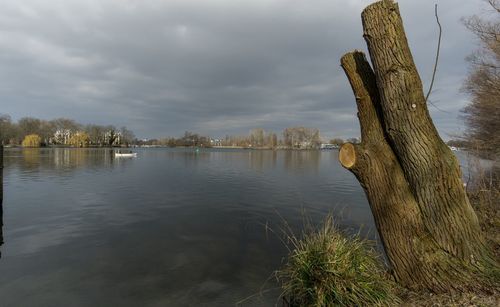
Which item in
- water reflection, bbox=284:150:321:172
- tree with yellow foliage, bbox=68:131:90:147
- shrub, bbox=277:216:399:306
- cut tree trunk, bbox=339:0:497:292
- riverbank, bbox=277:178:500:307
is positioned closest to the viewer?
riverbank, bbox=277:178:500:307

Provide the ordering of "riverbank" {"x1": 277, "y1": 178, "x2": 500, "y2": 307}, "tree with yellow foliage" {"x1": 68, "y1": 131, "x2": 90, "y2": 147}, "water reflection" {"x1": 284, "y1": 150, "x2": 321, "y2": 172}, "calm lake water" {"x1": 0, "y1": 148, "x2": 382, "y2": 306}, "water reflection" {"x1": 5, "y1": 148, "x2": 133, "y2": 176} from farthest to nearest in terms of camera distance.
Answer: "tree with yellow foliage" {"x1": 68, "y1": 131, "x2": 90, "y2": 147}
"water reflection" {"x1": 284, "y1": 150, "x2": 321, "y2": 172}
"water reflection" {"x1": 5, "y1": 148, "x2": 133, "y2": 176}
"calm lake water" {"x1": 0, "y1": 148, "x2": 382, "y2": 306}
"riverbank" {"x1": 277, "y1": 178, "x2": 500, "y2": 307}

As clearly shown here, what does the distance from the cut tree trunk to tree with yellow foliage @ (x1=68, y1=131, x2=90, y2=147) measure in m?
161

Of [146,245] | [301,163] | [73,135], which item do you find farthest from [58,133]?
[146,245]

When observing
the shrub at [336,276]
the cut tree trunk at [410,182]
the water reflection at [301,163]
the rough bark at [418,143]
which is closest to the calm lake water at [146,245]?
the shrub at [336,276]

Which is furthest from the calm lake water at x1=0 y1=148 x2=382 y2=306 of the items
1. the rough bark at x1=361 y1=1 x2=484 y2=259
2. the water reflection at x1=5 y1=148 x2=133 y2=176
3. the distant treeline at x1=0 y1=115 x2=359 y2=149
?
the distant treeline at x1=0 y1=115 x2=359 y2=149

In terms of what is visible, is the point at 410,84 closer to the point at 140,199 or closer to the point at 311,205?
the point at 311,205

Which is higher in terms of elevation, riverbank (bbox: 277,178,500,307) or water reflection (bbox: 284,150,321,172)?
riverbank (bbox: 277,178,500,307)

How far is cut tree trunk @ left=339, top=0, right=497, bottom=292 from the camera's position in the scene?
13.5 ft

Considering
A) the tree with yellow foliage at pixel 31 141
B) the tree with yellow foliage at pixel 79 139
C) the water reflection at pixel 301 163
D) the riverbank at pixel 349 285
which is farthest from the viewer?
the tree with yellow foliage at pixel 79 139

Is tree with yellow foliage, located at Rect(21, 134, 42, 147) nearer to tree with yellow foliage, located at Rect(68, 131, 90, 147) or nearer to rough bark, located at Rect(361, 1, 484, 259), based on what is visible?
tree with yellow foliage, located at Rect(68, 131, 90, 147)

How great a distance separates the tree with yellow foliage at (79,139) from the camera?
141 meters

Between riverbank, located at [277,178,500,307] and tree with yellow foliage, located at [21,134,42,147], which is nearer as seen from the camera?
riverbank, located at [277,178,500,307]

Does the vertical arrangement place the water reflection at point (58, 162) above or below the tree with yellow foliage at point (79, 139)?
below

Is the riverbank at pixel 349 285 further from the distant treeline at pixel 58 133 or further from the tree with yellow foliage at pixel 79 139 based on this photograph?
the tree with yellow foliage at pixel 79 139
